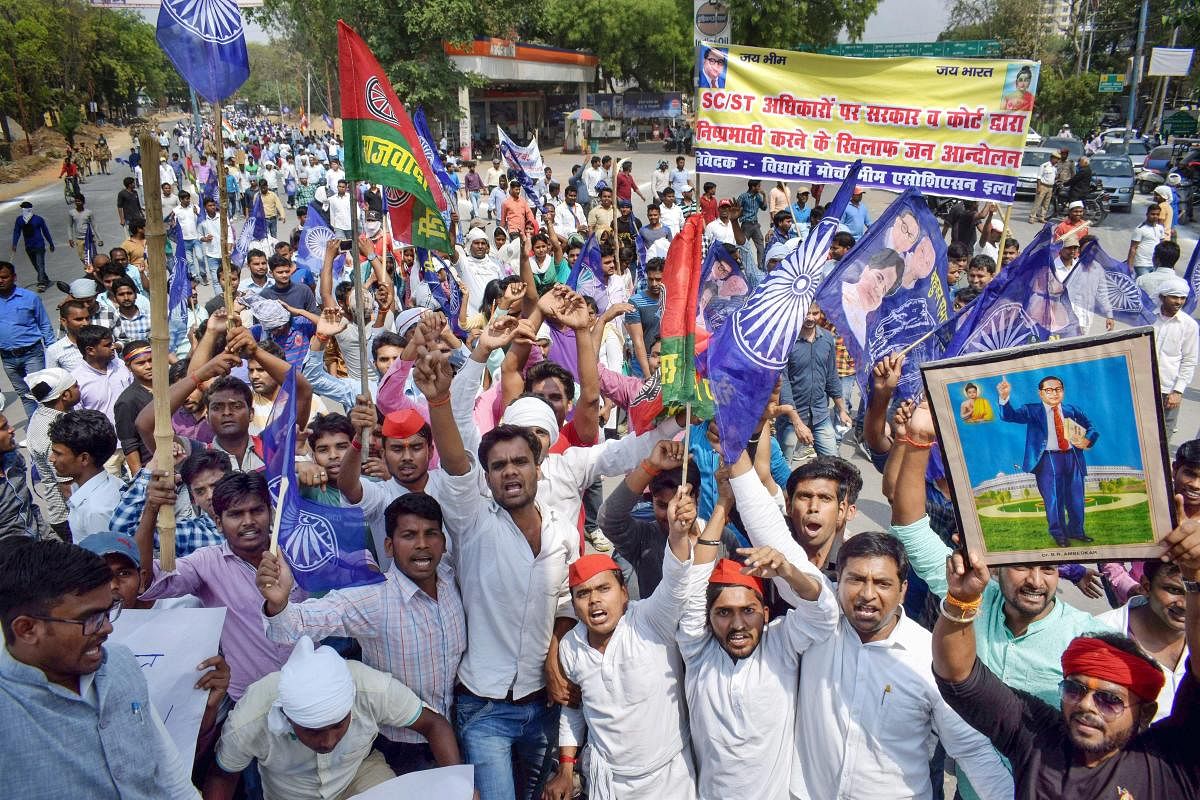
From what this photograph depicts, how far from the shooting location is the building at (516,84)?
3856 centimetres

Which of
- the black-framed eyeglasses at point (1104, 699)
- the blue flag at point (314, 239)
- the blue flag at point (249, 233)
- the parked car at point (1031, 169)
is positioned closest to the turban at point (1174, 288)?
the black-framed eyeglasses at point (1104, 699)

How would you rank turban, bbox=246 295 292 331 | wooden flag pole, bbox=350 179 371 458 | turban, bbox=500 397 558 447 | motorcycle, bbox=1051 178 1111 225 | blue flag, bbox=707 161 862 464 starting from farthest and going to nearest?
motorcycle, bbox=1051 178 1111 225 → turban, bbox=246 295 292 331 → turban, bbox=500 397 558 447 → wooden flag pole, bbox=350 179 371 458 → blue flag, bbox=707 161 862 464

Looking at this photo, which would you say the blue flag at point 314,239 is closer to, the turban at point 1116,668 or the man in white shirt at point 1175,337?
the man in white shirt at point 1175,337

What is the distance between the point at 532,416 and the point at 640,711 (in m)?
1.56

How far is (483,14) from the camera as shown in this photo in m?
28.6

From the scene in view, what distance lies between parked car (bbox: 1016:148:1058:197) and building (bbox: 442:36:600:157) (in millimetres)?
21662

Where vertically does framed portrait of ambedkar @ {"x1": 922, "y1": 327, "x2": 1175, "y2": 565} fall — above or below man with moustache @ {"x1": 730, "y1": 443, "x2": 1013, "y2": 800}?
above

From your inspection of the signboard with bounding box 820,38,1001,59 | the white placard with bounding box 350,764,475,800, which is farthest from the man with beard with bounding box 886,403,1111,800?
the signboard with bounding box 820,38,1001,59

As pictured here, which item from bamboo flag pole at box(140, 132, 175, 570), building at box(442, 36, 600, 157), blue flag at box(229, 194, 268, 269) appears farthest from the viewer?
building at box(442, 36, 600, 157)

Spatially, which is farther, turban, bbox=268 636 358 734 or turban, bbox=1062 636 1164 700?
turban, bbox=268 636 358 734

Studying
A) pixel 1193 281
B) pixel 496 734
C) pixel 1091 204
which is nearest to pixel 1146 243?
pixel 1193 281

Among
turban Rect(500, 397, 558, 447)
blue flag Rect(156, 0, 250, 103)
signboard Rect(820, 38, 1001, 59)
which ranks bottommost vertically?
turban Rect(500, 397, 558, 447)

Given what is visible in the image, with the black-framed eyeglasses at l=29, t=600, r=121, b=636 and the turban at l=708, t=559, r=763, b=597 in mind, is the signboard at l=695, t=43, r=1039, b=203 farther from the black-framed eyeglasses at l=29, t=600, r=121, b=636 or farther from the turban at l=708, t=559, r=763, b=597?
the black-framed eyeglasses at l=29, t=600, r=121, b=636

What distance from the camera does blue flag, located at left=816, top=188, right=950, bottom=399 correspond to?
4.03m
